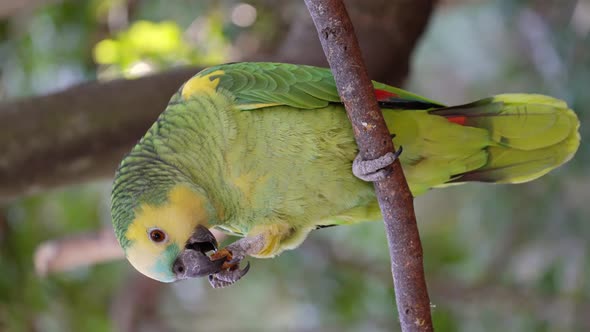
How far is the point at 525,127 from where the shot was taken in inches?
63.7

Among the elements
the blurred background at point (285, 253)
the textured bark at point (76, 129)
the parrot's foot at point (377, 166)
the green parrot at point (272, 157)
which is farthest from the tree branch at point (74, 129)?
the parrot's foot at point (377, 166)

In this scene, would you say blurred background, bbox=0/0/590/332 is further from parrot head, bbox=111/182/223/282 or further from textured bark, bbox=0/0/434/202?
parrot head, bbox=111/182/223/282

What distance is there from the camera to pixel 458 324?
369 centimetres

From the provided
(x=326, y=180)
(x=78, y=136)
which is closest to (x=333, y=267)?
(x=78, y=136)

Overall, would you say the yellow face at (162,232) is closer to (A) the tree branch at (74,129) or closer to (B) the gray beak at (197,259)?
(B) the gray beak at (197,259)

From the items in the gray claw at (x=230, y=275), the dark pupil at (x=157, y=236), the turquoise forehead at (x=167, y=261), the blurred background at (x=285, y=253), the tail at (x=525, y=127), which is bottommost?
the blurred background at (x=285, y=253)

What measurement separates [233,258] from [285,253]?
2217mm

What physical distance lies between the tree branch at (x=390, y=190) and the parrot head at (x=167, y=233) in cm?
39

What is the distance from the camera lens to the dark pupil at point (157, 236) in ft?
4.40

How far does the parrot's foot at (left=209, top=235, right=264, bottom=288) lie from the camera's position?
140cm

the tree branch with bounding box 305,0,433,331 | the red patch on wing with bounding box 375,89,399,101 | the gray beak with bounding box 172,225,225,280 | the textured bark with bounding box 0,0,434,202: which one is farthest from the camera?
the textured bark with bounding box 0,0,434,202

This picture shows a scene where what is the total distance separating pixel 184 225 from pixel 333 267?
2365 millimetres

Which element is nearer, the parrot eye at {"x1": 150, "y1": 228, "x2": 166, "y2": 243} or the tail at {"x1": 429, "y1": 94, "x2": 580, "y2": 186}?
the parrot eye at {"x1": 150, "y1": 228, "x2": 166, "y2": 243}

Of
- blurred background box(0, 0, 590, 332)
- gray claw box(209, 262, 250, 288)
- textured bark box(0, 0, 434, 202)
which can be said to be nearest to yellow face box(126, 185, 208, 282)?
gray claw box(209, 262, 250, 288)
